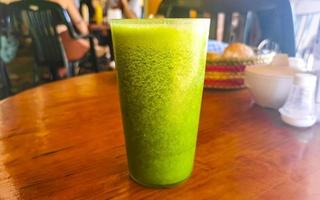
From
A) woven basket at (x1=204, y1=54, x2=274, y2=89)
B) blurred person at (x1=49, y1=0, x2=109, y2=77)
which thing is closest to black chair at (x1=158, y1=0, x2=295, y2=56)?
woven basket at (x1=204, y1=54, x2=274, y2=89)

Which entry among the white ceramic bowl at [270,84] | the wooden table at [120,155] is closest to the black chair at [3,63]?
the wooden table at [120,155]

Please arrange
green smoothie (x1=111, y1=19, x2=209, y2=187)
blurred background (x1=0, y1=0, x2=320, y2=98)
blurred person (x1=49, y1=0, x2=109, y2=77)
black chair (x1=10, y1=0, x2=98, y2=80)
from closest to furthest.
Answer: green smoothie (x1=111, y1=19, x2=209, y2=187) < blurred background (x1=0, y1=0, x2=320, y2=98) < black chair (x1=10, y1=0, x2=98, y2=80) < blurred person (x1=49, y1=0, x2=109, y2=77)

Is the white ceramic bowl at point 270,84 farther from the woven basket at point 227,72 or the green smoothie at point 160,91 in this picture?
the green smoothie at point 160,91

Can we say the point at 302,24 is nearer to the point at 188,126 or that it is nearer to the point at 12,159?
the point at 188,126

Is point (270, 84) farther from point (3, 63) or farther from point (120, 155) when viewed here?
point (3, 63)

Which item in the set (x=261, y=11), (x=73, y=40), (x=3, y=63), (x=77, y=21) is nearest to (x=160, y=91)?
(x=261, y=11)

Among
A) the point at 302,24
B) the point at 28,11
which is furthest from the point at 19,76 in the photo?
the point at 302,24

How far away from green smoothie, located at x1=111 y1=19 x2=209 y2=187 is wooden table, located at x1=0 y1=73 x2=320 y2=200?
3cm

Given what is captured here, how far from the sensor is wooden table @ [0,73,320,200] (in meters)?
0.36

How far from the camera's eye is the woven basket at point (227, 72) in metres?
0.81

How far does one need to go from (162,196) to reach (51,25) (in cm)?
230

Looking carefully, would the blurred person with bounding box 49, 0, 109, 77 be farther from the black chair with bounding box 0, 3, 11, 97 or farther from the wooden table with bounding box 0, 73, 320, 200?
the wooden table with bounding box 0, 73, 320, 200

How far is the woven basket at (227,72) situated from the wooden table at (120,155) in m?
0.10

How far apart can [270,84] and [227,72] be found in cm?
20
